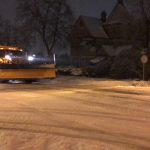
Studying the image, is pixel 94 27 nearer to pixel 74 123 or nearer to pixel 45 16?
pixel 45 16

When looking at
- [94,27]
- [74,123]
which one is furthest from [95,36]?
[74,123]

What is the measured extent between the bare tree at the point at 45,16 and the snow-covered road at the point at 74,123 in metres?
57.4

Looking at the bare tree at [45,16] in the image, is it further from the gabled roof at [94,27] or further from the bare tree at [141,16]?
the bare tree at [141,16]

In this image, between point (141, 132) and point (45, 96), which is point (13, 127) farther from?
point (45, 96)

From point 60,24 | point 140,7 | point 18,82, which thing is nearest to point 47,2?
point 60,24

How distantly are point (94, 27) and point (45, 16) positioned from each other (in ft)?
56.8

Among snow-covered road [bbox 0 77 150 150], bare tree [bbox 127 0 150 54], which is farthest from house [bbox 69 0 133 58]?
snow-covered road [bbox 0 77 150 150]

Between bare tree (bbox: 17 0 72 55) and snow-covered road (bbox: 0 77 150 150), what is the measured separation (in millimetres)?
57401

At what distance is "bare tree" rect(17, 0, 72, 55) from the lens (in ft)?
247

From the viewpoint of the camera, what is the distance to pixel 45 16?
7550 cm

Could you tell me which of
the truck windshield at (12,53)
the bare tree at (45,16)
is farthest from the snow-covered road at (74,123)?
the bare tree at (45,16)

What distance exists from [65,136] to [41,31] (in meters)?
66.4

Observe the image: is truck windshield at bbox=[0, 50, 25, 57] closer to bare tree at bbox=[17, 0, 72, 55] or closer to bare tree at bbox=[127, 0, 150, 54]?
bare tree at bbox=[127, 0, 150, 54]

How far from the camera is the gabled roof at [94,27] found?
8781 centimetres
